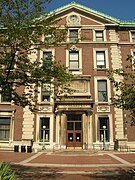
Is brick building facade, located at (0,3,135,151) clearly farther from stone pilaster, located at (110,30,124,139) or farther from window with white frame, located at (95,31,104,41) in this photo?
window with white frame, located at (95,31,104,41)

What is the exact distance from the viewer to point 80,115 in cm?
3077

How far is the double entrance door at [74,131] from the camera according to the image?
30.2 metres

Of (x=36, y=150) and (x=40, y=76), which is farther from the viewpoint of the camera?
(x=36, y=150)

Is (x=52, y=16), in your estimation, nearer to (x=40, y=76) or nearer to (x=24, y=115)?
(x=40, y=76)

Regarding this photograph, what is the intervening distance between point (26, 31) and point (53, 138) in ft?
65.9

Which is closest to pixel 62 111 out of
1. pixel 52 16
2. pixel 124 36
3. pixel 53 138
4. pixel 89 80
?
pixel 53 138

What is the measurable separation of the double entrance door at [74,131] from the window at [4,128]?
787 cm

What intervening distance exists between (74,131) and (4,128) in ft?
30.1

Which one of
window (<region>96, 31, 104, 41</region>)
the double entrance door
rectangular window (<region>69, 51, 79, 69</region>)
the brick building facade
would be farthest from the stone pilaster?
rectangular window (<region>69, 51, 79, 69</region>)

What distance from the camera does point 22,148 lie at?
91.5 ft

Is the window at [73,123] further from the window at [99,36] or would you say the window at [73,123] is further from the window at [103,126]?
the window at [99,36]

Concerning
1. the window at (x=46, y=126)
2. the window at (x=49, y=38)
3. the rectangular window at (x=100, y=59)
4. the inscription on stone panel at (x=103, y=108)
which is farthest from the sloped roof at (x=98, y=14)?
the window at (x=49, y=38)

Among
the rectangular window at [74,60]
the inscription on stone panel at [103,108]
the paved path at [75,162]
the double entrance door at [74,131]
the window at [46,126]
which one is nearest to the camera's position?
the paved path at [75,162]

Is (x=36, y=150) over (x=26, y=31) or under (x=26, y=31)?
under
